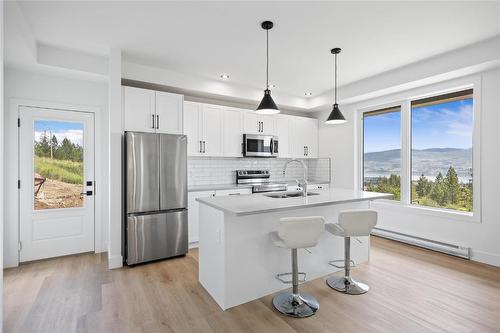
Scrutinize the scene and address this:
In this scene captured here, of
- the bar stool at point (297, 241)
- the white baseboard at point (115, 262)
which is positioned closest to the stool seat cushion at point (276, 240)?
the bar stool at point (297, 241)

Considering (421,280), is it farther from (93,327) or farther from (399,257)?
(93,327)

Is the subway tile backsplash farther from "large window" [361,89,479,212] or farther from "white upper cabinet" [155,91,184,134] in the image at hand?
"large window" [361,89,479,212]

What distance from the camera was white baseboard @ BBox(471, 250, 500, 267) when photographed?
3329 millimetres

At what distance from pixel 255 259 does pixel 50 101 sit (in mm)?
3437

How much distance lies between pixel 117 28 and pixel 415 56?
3677mm

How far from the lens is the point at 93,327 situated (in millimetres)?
2135

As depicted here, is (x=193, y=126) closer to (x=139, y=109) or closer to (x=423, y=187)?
(x=139, y=109)

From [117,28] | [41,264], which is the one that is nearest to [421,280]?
[117,28]

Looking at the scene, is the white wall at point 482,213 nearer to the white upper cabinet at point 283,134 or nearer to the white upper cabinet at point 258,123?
the white upper cabinet at point 283,134

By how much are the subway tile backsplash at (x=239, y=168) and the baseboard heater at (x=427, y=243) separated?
1.62 m

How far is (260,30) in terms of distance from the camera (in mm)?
2832

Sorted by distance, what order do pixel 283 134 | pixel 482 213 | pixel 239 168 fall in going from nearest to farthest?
pixel 482 213 < pixel 239 168 < pixel 283 134

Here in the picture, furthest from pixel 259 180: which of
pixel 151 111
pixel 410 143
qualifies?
pixel 410 143

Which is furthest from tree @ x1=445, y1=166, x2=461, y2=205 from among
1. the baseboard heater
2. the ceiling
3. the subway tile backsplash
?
the subway tile backsplash
